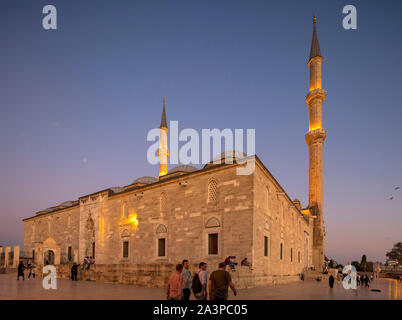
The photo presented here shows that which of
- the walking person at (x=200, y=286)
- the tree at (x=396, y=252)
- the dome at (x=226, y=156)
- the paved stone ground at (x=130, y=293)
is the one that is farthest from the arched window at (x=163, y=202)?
the tree at (x=396, y=252)

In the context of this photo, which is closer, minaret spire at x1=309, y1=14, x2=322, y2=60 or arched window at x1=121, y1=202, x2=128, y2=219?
arched window at x1=121, y1=202, x2=128, y2=219

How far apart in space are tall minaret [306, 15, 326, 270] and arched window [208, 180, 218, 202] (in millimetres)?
19047

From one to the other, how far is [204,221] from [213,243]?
1329 mm

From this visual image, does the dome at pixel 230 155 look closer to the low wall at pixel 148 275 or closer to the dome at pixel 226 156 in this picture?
the dome at pixel 226 156

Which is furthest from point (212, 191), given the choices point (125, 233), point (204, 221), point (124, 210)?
point (124, 210)

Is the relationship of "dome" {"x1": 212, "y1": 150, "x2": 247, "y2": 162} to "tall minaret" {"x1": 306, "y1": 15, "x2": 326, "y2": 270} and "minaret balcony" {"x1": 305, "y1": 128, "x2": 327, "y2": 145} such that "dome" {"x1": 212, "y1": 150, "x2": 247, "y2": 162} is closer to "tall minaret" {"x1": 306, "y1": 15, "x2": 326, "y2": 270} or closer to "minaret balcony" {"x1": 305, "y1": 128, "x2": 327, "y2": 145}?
"minaret balcony" {"x1": 305, "y1": 128, "x2": 327, "y2": 145}

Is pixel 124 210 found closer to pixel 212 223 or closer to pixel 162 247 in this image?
pixel 162 247

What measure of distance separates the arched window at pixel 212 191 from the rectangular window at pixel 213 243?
78.2 inches

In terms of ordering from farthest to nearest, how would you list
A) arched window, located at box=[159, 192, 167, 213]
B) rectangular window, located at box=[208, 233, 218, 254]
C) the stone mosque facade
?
arched window, located at box=[159, 192, 167, 213] → rectangular window, located at box=[208, 233, 218, 254] → the stone mosque facade

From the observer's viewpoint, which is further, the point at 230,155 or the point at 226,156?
the point at 226,156

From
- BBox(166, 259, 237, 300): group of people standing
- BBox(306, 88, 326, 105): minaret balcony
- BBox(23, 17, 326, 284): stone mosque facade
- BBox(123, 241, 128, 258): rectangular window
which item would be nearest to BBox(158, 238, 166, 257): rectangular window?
BBox(23, 17, 326, 284): stone mosque facade

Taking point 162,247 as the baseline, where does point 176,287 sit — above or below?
above

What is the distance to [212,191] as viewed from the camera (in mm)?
18391

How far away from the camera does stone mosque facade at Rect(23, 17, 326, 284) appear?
1670 centimetres
